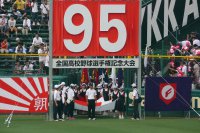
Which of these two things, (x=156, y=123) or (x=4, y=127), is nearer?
(x=4, y=127)

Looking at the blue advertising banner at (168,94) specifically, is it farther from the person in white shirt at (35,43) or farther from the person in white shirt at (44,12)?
the person in white shirt at (44,12)

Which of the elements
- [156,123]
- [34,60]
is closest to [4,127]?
[156,123]

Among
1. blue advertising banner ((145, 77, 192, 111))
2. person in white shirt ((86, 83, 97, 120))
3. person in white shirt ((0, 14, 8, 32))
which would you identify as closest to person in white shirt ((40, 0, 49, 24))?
person in white shirt ((0, 14, 8, 32))

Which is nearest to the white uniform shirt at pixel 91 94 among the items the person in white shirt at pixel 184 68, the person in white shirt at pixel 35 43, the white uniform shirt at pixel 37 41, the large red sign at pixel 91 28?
the large red sign at pixel 91 28

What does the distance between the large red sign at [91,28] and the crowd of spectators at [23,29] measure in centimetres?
624

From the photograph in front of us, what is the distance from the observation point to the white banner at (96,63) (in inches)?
1468

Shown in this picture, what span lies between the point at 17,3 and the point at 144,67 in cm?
1494

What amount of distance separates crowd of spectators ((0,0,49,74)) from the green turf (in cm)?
630

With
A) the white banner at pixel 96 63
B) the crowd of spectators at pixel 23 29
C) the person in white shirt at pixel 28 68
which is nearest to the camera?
the white banner at pixel 96 63

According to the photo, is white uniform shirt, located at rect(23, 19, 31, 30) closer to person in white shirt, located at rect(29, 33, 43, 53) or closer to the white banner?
person in white shirt, located at rect(29, 33, 43, 53)

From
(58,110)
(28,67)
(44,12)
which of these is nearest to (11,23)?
(44,12)

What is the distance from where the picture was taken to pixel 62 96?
38.1 m

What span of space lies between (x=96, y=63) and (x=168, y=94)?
14.1 feet

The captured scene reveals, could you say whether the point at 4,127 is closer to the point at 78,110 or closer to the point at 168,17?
the point at 78,110
